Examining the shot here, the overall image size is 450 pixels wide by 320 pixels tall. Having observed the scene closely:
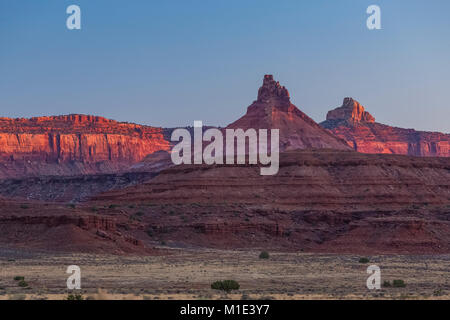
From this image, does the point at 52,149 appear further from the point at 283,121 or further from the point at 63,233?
the point at 63,233

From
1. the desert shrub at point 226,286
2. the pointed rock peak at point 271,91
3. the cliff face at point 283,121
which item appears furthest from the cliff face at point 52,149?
the desert shrub at point 226,286

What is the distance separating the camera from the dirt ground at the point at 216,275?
23562 mm

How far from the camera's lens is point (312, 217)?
222ft

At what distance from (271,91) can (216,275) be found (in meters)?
112

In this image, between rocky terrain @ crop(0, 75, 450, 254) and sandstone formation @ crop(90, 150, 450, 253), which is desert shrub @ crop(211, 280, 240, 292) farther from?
sandstone formation @ crop(90, 150, 450, 253)

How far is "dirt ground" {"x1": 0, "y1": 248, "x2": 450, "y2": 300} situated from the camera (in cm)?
2356

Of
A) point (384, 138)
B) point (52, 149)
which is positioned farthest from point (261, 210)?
point (384, 138)

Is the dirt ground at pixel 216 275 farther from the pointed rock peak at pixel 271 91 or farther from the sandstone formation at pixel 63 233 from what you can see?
the pointed rock peak at pixel 271 91

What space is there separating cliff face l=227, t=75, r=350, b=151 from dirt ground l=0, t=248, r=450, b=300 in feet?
252

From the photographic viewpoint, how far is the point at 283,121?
134 metres

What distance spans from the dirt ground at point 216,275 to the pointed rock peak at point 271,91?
90.6 meters
